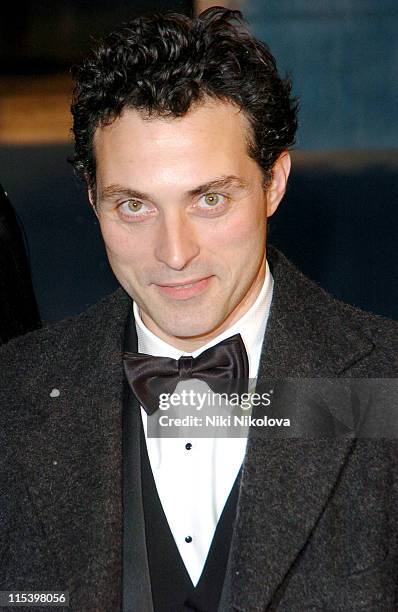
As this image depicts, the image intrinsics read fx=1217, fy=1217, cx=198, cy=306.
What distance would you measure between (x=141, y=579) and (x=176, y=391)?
12.7 inches

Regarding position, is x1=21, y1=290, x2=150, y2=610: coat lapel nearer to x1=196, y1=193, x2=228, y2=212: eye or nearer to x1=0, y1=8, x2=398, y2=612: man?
x1=0, y1=8, x2=398, y2=612: man

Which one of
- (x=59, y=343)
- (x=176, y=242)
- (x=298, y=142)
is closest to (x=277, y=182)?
(x=176, y=242)

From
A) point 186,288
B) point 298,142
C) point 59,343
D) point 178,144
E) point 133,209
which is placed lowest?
point 298,142

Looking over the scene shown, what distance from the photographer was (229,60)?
197 cm

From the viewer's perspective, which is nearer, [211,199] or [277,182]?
[211,199]

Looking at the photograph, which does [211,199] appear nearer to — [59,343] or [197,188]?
[197,188]

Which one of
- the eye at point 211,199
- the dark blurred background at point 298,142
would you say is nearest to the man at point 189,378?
the eye at point 211,199

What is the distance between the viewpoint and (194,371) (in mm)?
2029

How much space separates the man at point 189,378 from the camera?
189 centimetres

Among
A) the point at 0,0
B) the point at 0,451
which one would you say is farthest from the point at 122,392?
the point at 0,0

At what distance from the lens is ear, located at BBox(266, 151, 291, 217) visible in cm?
207

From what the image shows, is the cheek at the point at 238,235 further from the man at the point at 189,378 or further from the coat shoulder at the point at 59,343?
the coat shoulder at the point at 59,343

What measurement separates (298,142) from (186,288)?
1.38 metres

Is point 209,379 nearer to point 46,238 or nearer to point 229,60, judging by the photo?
point 229,60
